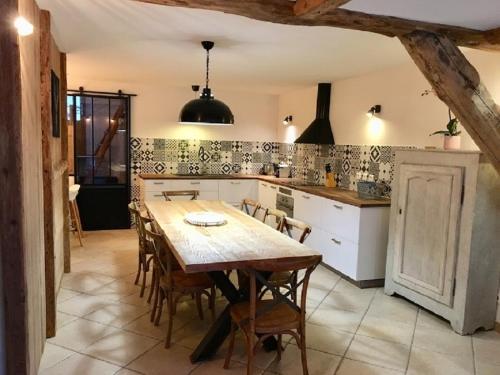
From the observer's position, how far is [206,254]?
7.36ft

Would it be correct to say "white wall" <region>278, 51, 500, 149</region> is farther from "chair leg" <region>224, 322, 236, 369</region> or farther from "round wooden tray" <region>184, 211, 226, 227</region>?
"chair leg" <region>224, 322, 236, 369</region>

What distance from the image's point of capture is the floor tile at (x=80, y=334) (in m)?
2.61

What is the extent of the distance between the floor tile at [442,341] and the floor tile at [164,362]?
1.55 meters

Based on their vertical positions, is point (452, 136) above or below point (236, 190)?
above

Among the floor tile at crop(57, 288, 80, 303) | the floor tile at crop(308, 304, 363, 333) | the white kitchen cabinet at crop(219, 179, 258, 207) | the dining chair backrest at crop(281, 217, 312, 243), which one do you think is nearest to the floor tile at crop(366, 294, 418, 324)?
the floor tile at crop(308, 304, 363, 333)

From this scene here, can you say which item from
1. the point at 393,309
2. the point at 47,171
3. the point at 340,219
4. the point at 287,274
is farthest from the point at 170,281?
the point at 340,219

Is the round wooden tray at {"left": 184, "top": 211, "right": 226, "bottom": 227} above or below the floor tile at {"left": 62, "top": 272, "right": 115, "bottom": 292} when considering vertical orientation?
above

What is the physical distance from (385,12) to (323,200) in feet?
7.70

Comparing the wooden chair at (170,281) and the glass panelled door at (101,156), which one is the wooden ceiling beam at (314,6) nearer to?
the wooden chair at (170,281)

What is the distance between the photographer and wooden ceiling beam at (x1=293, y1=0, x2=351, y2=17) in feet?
6.50

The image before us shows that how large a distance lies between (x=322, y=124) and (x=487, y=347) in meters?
3.19

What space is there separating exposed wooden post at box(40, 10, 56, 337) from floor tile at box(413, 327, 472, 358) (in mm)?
2490

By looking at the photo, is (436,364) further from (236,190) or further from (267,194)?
(236,190)

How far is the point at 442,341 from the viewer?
2803 mm
